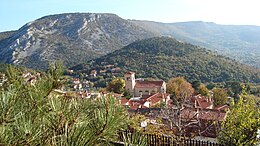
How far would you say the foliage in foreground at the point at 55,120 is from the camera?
4.27 feet

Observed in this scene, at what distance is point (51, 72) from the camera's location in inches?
84.4

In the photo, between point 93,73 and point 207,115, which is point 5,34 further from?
point 207,115

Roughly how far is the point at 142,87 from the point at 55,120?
1576 inches

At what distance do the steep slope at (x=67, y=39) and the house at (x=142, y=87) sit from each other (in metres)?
29.9

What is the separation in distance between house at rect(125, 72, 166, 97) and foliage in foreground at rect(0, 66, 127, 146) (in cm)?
3806

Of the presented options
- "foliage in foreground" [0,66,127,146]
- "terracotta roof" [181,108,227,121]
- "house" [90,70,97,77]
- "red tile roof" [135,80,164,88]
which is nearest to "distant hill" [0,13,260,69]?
"house" [90,70,97,77]

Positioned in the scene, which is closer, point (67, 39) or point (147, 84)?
point (147, 84)

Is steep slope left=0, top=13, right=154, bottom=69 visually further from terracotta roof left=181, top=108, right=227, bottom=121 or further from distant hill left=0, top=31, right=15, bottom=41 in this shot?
terracotta roof left=181, top=108, right=227, bottom=121

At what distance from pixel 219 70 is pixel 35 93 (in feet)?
179

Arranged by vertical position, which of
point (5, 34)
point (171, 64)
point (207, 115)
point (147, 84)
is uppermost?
point (207, 115)

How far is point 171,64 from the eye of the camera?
56.2 meters

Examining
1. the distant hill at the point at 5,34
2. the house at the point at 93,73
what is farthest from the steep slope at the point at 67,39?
the house at the point at 93,73

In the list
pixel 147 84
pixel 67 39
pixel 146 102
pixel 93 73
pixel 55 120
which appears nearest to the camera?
pixel 55 120

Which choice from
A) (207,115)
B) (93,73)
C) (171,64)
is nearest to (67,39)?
(93,73)
